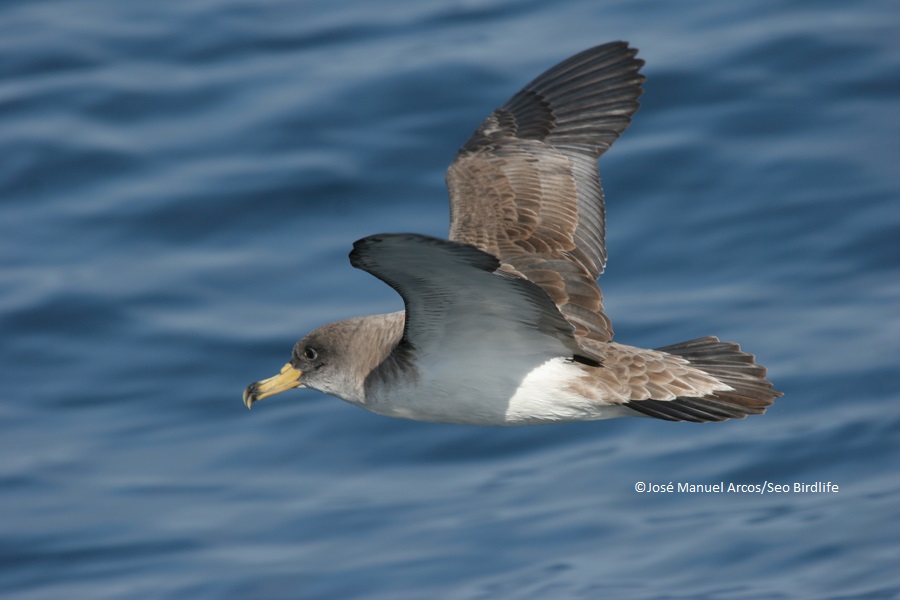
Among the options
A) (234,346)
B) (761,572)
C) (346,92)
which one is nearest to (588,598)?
(761,572)

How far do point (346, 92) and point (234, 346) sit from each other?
3480mm

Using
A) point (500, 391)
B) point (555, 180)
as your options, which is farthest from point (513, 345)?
point (555, 180)

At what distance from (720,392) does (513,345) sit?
1.12m

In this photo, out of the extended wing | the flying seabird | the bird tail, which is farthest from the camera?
the extended wing

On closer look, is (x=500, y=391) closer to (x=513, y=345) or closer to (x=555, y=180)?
(x=513, y=345)

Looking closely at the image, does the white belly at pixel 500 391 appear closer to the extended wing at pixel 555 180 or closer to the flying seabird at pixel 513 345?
the flying seabird at pixel 513 345

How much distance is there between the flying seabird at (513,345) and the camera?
7.04m

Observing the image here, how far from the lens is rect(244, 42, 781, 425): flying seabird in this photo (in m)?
7.04

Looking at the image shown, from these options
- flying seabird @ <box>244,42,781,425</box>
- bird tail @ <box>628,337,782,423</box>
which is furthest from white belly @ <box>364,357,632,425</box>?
bird tail @ <box>628,337,782,423</box>

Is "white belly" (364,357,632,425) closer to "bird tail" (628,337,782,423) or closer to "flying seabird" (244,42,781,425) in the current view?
"flying seabird" (244,42,781,425)

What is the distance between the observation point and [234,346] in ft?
43.6

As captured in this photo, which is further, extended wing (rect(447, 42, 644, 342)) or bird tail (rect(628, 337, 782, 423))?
extended wing (rect(447, 42, 644, 342))

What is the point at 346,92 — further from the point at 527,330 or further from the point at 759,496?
the point at 527,330

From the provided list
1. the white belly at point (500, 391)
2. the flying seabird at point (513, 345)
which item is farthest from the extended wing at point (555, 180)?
the white belly at point (500, 391)
